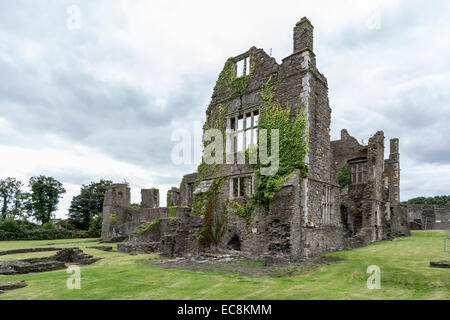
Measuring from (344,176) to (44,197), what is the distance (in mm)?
44996

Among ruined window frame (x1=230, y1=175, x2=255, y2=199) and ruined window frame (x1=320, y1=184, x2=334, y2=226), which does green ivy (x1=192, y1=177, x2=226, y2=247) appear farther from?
ruined window frame (x1=320, y1=184, x2=334, y2=226)

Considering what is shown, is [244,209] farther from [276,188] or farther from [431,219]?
[431,219]

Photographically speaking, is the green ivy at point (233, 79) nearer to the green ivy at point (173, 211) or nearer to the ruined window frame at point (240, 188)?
the ruined window frame at point (240, 188)

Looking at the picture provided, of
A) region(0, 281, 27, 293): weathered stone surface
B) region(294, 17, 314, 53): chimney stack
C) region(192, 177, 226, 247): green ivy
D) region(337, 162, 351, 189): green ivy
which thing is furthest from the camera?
region(337, 162, 351, 189): green ivy

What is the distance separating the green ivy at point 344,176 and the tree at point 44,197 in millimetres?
43819

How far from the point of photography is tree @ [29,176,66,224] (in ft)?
156

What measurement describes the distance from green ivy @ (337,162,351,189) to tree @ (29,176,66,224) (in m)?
43.8

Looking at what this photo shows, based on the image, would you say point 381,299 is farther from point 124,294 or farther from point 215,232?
point 215,232

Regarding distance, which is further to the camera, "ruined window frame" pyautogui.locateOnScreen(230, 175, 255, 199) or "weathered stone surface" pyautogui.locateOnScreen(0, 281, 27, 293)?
"ruined window frame" pyautogui.locateOnScreen(230, 175, 255, 199)

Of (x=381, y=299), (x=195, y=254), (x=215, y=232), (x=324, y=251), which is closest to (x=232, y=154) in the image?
(x=215, y=232)

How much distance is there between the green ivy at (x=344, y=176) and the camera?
24781 mm

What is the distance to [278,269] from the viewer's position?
10.1 meters

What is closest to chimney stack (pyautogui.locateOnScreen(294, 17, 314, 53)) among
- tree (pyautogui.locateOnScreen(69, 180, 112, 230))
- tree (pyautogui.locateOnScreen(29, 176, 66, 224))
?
tree (pyautogui.locateOnScreen(69, 180, 112, 230))
